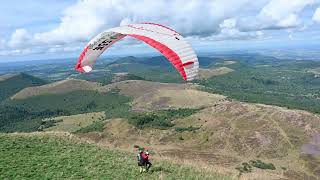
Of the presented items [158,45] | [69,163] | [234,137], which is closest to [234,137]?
[234,137]

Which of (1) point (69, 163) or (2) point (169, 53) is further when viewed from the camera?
Answer: (1) point (69, 163)

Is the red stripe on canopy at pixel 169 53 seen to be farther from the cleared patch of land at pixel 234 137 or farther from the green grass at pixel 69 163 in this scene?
the cleared patch of land at pixel 234 137

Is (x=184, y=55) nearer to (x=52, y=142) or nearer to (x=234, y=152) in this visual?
(x=52, y=142)

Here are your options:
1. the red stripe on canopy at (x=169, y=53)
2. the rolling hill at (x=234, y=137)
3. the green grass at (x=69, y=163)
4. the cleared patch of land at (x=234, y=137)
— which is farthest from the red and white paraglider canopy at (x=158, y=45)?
the cleared patch of land at (x=234, y=137)

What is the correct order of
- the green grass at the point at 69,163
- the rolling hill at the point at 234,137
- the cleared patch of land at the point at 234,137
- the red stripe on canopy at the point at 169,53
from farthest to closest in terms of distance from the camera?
the cleared patch of land at the point at 234,137, the rolling hill at the point at 234,137, the green grass at the point at 69,163, the red stripe on canopy at the point at 169,53

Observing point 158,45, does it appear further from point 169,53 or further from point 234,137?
point 234,137
